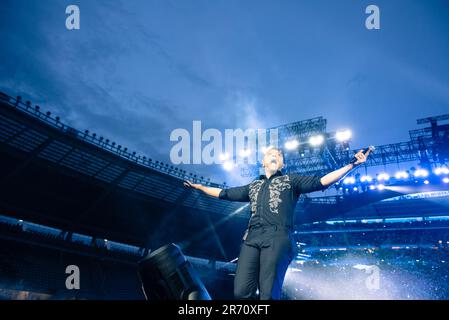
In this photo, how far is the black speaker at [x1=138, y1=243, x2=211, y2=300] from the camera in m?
2.57

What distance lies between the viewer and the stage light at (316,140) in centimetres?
2369

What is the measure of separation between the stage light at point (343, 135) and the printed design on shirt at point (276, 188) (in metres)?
21.2

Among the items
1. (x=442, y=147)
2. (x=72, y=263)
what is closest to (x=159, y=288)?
(x=72, y=263)

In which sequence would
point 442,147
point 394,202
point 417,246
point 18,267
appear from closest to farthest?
1. point 18,267
2. point 442,147
3. point 417,246
4. point 394,202

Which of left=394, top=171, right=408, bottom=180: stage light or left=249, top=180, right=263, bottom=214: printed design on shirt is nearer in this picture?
left=249, top=180, right=263, bottom=214: printed design on shirt

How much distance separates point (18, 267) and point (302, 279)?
27129 millimetres

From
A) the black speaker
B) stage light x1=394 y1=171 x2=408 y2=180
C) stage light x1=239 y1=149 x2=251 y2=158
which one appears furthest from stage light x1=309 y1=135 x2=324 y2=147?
the black speaker

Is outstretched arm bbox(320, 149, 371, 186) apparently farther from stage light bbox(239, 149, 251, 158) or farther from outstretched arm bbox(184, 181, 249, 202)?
stage light bbox(239, 149, 251, 158)

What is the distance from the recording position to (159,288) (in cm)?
263

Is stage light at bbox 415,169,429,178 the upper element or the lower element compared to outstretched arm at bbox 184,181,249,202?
upper

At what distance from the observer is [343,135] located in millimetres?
22406

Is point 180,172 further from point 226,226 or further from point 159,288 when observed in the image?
point 159,288

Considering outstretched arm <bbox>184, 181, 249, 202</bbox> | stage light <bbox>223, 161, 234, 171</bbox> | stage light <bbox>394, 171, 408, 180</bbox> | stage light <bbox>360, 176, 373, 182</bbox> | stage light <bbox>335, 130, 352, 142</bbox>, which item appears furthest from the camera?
stage light <bbox>223, 161, 234, 171</bbox>

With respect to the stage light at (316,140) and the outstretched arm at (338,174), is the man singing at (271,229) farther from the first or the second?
the stage light at (316,140)
